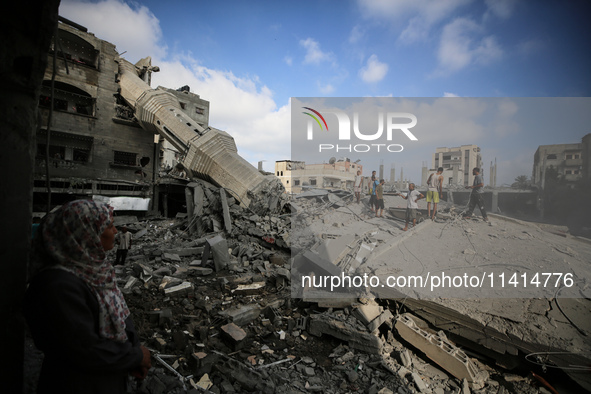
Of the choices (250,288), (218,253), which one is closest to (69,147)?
(218,253)

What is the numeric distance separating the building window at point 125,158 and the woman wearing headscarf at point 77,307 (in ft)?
63.5

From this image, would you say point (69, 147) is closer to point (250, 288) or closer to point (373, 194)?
point (250, 288)

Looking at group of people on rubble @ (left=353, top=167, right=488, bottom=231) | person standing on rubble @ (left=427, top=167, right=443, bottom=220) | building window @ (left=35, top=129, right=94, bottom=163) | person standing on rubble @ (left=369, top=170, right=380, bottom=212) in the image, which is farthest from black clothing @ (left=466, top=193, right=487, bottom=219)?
building window @ (left=35, top=129, right=94, bottom=163)

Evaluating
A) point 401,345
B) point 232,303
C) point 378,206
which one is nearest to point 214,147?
point 378,206

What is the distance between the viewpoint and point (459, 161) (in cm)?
657

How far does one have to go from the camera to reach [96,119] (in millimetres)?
16438

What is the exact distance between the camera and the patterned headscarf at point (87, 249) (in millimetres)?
1347

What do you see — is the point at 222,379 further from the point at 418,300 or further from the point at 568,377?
the point at 568,377

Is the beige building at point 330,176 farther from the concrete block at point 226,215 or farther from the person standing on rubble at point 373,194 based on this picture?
the concrete block at point 226,215

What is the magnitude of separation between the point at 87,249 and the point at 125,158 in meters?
19.7

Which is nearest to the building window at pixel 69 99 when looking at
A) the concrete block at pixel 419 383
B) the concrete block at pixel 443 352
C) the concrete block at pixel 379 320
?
the concrete block at pixel 379 320

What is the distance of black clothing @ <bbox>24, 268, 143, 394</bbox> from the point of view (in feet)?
4.12

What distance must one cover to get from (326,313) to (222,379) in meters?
2.09

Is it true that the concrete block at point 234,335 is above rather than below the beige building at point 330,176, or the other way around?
below
